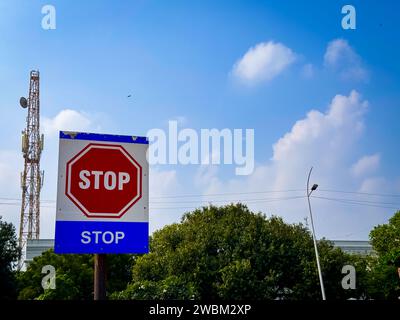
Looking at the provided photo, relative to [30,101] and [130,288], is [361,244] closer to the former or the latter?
[130,288]

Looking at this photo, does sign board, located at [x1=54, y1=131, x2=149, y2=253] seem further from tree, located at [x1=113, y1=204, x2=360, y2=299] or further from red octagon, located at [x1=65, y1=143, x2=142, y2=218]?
tree, located at [x1=113, y1=204, x2=360, y2=299]

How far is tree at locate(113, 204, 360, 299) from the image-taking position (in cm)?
3281

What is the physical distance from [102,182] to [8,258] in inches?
1388

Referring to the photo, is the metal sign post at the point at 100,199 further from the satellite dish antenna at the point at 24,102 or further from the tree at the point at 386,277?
the satellite dish antenna at the point at 24,102

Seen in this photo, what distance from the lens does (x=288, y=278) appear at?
35.1 metres

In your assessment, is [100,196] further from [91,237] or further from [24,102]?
[24,102]

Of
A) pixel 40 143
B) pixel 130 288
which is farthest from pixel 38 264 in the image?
pixel 40 143

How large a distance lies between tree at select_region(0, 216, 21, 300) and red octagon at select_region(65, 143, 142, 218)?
3280 cm

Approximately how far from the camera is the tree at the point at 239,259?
1292 inches

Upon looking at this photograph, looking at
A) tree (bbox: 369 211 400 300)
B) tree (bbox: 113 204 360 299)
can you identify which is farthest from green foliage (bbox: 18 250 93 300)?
tree (bbox: 369 211 400 300)

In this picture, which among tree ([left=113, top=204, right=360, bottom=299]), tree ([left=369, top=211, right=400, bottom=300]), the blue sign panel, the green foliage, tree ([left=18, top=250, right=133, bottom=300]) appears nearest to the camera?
the blue sign panel

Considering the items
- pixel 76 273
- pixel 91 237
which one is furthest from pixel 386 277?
pixel 91 237

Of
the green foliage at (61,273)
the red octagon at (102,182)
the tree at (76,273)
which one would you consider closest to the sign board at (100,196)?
the red octagon at (102,182)

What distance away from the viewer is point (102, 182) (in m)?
4.30
